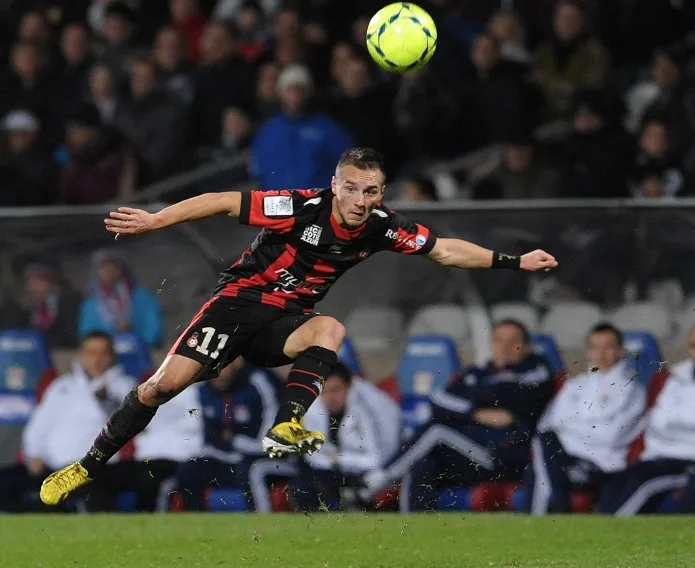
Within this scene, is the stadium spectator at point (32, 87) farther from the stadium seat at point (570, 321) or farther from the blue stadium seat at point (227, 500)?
the stadium seat at point (570, 321)

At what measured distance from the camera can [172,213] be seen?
25.2 ft

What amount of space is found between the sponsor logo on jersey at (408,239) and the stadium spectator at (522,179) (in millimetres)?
3802

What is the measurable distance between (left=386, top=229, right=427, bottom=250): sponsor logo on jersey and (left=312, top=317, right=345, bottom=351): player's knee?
2.14ft

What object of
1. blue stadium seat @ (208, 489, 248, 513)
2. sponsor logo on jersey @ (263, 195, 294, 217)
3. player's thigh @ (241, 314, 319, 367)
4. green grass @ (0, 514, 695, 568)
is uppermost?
sponsor logo on jersey @ (263, 195, 294, 217)

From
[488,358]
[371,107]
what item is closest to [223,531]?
[488,358]

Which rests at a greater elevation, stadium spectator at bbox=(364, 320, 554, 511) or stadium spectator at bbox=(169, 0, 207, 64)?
stadium spectator at bbox=(169, 0, 207, 64)

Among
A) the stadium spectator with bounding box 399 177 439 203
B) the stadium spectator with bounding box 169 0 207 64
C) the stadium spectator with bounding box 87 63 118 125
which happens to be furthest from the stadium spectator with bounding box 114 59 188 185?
the stadium spectator with bounding box 399 177 439 203

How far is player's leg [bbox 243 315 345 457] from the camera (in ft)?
24.2

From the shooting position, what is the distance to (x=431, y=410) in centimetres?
1082

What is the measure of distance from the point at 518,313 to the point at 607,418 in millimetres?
1039

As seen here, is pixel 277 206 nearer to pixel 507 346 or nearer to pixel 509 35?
pixel 507 346

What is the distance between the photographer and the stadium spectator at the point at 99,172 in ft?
43.9

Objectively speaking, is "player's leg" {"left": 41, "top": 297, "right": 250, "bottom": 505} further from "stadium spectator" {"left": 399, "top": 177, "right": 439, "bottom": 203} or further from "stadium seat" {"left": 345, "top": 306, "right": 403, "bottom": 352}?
"stadium spectator" {"left": 399, "top": 177, "right": 439, "bottom": 203}

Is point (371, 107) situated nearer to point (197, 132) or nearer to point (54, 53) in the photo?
point (197, 132)
